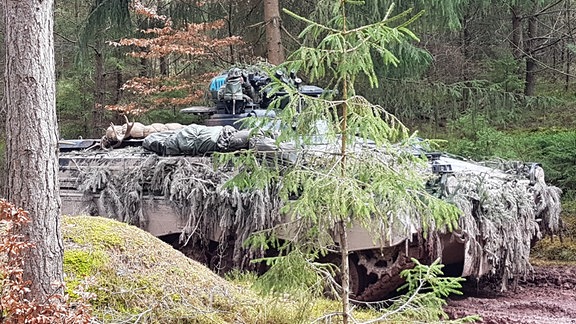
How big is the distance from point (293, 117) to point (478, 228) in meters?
3.49

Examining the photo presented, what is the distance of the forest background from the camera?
1215 centimetres

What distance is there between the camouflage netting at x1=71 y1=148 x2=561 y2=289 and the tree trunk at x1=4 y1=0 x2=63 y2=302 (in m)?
2.93

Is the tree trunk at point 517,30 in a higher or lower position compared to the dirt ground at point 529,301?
higher

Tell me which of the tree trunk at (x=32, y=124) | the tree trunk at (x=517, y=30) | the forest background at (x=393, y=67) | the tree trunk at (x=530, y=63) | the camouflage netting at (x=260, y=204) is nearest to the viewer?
the tree trunk at (x=32, y=124)

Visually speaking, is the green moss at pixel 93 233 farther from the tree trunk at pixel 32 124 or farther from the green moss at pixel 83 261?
the tree trunk at pixel 32 124

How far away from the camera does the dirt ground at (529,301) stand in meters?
5.83

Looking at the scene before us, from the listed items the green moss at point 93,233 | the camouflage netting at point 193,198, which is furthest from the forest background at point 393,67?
the green moss at point 93,233

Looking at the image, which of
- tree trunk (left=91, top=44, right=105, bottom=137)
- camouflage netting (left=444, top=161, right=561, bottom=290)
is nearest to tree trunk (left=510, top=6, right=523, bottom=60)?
tree trunk (left=91, top=44, right=105, bottom=137)

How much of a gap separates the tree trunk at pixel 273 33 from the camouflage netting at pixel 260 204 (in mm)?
4741

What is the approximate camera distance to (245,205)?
6773mm

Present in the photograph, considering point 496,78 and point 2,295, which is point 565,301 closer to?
point 2,295

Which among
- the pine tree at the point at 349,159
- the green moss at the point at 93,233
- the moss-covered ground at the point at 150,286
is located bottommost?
the moss-covered ground at the point at 150,286

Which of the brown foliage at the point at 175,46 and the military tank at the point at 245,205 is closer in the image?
the military tank at the point at 245,205

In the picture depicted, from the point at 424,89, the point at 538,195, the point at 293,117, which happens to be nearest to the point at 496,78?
the point at 424,89
